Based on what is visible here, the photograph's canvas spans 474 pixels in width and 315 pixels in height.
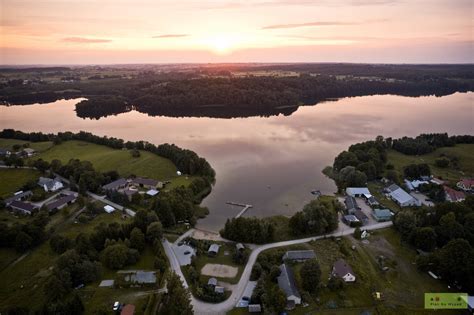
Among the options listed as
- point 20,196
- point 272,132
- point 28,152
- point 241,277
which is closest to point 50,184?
point 20,196

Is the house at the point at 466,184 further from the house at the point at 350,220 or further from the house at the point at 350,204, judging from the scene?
the house at the point at 350,220

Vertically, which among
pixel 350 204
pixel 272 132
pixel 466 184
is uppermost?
pixel 272 132

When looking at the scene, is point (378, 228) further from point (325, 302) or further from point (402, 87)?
point (402, 87)

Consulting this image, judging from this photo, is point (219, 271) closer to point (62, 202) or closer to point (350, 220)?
point (350, 220)

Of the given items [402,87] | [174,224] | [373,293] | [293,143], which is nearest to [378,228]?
[373,293]

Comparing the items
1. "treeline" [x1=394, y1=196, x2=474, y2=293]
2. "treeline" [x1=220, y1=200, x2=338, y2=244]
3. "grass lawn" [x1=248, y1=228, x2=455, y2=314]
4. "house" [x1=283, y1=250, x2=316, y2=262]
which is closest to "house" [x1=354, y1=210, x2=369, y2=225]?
"grass lawn" [x1=248, y1=228, x2=455, y2=314]

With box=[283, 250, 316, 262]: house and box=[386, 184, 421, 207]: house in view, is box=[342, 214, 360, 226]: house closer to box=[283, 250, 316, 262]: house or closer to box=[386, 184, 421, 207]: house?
box=[283, 250, 316, 262]: house

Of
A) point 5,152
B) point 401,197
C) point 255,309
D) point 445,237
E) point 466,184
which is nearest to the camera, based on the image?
point 255,309

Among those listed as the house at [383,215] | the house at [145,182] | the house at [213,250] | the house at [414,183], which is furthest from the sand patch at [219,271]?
the house at [414,183]
